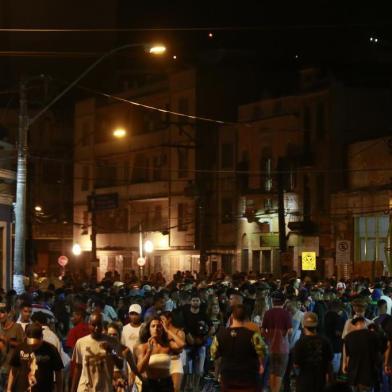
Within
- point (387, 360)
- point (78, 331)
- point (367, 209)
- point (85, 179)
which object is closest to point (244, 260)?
point (367, 209)

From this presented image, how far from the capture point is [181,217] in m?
66.6

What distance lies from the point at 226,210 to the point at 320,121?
32.7ft

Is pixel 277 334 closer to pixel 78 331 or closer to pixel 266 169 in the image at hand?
pixel 78 331

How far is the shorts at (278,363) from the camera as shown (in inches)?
682

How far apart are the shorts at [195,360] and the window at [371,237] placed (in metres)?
32.6

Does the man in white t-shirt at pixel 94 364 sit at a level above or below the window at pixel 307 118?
below

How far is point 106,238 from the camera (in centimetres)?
7425

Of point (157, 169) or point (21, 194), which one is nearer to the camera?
point (21, 194)

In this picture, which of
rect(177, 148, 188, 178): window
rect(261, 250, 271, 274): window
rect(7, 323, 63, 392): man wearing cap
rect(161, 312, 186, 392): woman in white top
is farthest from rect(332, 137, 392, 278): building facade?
rect(7, 323, 63, 392): man wearing cap

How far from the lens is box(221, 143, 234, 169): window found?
6353cm

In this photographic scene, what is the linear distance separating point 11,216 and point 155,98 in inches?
1386

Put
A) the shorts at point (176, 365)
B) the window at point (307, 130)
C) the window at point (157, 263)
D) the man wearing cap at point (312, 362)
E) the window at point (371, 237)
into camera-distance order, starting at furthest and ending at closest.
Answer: the window at point (157, 263)
the window at point (307, 130)
the window at point (371, 237)
the shorts at point (176, 365)
the man wearing cap at point (312, 362)

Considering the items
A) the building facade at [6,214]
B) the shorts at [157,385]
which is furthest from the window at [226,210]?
the shorts at [157,385]

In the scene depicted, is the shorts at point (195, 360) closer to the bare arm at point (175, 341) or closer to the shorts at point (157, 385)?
the bare arm at point (175, 341)
